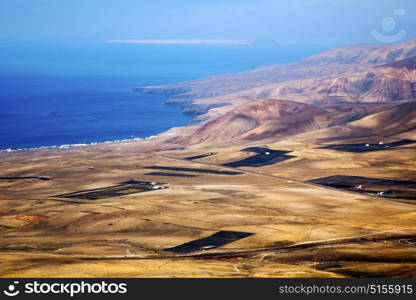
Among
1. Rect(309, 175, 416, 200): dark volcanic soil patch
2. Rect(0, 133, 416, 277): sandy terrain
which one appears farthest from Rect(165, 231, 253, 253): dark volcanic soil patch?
Rect(309, 175, 416, 200): dark volcanic soil patch

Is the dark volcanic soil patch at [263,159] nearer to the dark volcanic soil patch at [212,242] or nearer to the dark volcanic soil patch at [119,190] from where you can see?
the dark volcanic soil patch at [119,190]

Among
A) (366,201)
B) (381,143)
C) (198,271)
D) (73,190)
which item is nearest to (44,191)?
(73,190)

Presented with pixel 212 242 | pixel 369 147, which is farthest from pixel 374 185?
pixel 212 242

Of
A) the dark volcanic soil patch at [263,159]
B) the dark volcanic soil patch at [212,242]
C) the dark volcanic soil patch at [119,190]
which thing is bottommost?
the dark volcanic soil patch at [212,242]

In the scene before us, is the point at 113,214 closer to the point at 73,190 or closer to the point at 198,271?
the point at 73,190

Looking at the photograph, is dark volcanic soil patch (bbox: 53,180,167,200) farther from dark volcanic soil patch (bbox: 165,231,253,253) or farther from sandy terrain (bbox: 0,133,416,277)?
dark volcanic soil patch (bbox: 165,231,253,253)

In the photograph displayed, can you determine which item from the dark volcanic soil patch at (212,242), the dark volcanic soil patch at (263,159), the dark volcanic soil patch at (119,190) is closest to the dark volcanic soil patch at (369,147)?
the dark volcanic soil patch at (263,159)
